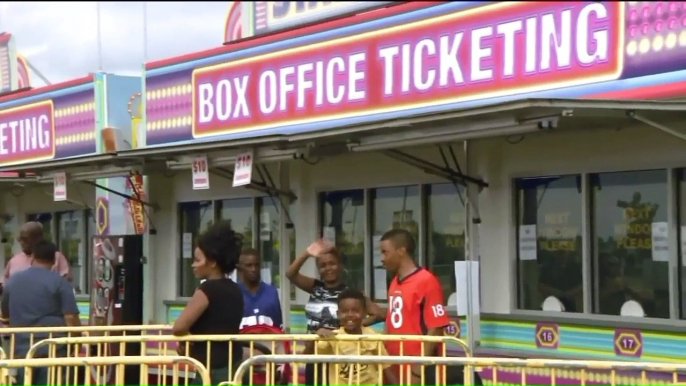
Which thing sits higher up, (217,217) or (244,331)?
(217,217)

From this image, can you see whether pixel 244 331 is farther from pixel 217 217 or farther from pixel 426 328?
pixel 217 217

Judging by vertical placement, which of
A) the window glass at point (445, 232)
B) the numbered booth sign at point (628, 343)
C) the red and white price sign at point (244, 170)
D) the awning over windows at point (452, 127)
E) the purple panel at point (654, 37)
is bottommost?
the numbered booth sign at point (628, 343)

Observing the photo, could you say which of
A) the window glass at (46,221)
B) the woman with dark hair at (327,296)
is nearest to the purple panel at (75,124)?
the window glass at (46,221)

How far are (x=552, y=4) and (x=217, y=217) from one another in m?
6.01

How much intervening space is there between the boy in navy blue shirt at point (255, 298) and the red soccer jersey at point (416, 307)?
1.44 metres

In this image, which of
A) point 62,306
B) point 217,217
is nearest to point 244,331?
point 62,306

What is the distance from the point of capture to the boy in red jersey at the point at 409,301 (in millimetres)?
7391

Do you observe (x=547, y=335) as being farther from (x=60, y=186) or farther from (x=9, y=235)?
(x=9, y=235)

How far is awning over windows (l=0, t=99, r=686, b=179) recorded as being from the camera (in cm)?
793

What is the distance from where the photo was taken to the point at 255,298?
28.9ft

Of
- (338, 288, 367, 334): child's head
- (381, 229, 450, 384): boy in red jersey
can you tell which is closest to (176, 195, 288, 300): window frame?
(381, 229, 450, 384): boy in red jersey

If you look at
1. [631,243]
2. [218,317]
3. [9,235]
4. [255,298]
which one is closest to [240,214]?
[255,298]

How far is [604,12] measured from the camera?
9.29m

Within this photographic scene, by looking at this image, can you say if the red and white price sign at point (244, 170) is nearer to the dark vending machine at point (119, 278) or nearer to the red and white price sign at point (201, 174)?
the red and white price sign at point (201, 174)
